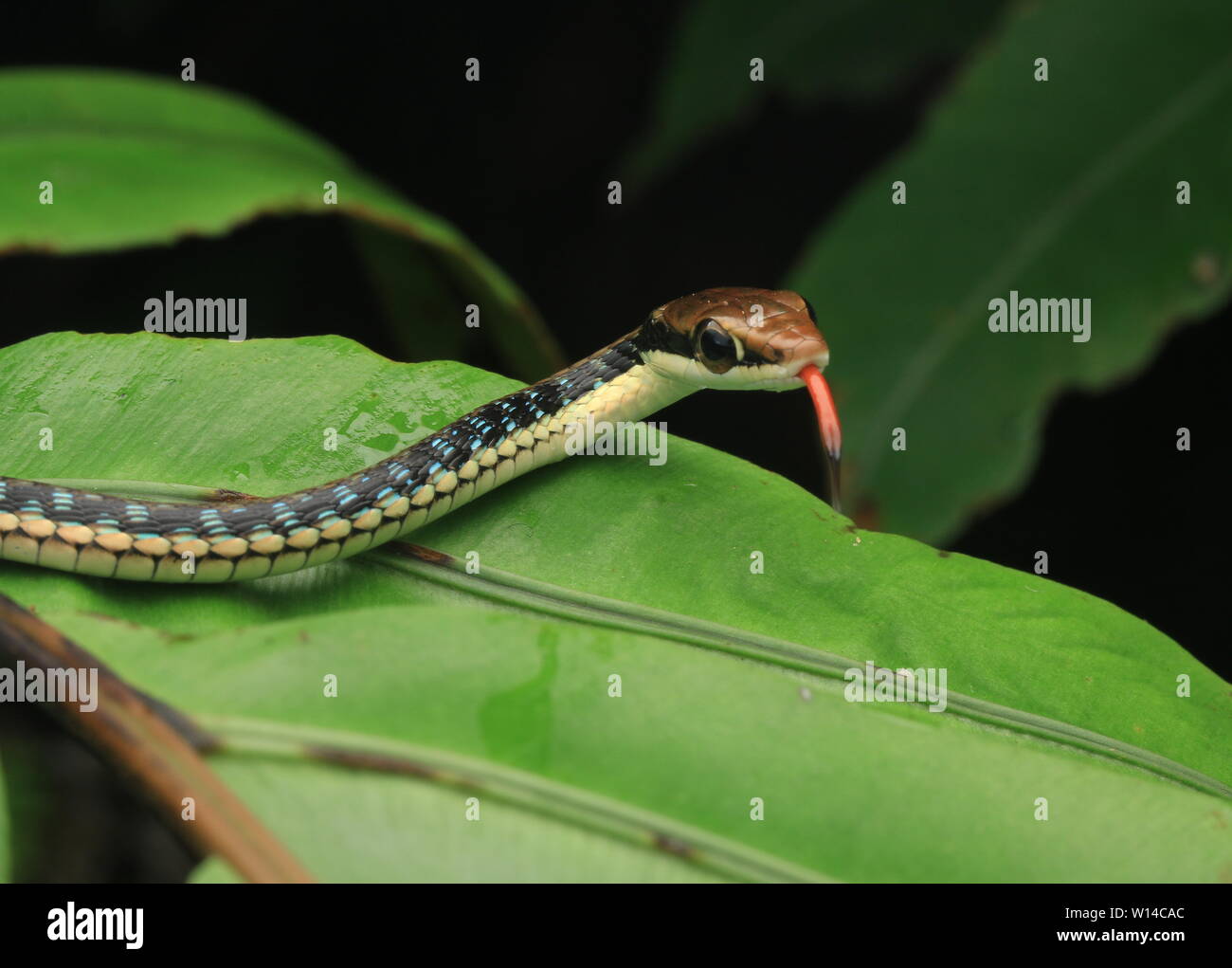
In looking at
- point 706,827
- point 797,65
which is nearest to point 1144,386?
point 797,65

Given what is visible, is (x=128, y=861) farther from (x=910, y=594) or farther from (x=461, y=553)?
(x=910, y=594)
